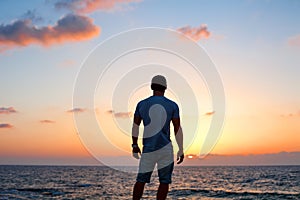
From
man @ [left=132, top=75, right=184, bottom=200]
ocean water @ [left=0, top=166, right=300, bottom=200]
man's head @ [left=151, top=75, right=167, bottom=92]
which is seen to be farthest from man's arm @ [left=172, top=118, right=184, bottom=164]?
ocean water @ [left=0, top=166, right=300, bottom=200]

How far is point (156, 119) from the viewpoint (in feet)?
20.5

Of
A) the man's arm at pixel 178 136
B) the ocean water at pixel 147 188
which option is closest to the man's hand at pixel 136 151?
the man's arm at pixel 178 136

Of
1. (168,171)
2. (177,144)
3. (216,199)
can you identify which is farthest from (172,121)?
(216,199)

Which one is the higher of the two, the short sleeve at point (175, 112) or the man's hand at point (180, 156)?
the short sleeve at point (175, 112)

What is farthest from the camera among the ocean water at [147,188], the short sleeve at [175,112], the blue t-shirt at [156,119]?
the ocean water at [147,188]

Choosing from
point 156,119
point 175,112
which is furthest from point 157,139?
point 175,112

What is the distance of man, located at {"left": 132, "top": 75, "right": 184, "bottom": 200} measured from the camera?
6215 millimetres

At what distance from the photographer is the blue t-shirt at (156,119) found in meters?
6.21

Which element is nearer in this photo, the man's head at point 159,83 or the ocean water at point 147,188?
the man's head at point 159,83

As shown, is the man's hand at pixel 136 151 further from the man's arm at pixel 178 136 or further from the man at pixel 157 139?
the man's arm at pixel 178 136

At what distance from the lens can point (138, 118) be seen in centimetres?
637

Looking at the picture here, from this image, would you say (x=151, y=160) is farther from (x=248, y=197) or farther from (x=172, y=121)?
(x=248, y=197)

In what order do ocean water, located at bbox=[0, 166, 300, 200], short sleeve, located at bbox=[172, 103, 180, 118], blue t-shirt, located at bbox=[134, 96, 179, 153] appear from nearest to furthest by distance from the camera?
blue t-shirt, located at bbox=[134, 96, 179, 153]
short sleeve, located at bbox=[172, 103, 180, 118]
ocean water, located at bbox=[0, 166, 300, 200]

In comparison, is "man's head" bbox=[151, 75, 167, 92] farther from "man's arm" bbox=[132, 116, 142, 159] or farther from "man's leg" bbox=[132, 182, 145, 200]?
"man's leg" bbox=[132, 182, 145, 200]
